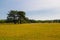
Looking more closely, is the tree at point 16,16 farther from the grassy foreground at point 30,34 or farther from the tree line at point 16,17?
the grassy foreground at point 30,34

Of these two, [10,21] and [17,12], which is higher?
[17,12]

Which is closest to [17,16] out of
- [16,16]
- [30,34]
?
[16,16]

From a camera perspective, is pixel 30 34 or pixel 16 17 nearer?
pixel 30 34

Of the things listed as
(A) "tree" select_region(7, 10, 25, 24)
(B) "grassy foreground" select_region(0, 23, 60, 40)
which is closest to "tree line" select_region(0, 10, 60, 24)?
(A) "tree" select_region(7, 10, 25, 24)

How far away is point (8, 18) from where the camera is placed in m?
89.2

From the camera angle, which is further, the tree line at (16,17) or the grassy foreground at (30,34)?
the tree line at (16,17)

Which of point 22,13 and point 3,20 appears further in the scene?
point 3,20

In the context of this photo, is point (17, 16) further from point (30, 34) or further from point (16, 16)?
point (30, 34)

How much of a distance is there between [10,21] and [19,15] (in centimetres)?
669

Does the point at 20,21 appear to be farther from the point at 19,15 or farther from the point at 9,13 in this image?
the point at 9,13

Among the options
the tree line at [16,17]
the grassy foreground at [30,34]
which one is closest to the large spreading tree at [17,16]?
the tree line at [16,17]

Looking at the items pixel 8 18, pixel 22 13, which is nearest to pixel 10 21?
pixel 8 18

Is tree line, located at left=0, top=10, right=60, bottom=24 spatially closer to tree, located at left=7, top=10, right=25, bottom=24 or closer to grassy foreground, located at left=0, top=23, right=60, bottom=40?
tree, located at left=7, top=10, right=25, bottom=24

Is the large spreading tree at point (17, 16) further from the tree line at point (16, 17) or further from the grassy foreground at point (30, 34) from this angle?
the grassy foreground at point (30, 34)
